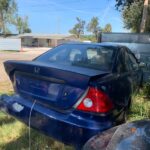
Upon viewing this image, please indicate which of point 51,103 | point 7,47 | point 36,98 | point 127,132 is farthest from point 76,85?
point 7,47

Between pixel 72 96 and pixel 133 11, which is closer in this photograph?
pixel 72 96

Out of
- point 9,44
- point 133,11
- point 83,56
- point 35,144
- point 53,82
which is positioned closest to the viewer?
point 53,82

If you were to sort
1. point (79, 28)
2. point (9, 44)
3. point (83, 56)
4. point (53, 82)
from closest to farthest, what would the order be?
point (53, 82) → point (83, 56) → point (9, 44) → point (79, 28)

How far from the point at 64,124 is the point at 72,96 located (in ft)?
1.13

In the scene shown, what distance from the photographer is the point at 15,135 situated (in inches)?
201

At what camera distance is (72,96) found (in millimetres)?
3859

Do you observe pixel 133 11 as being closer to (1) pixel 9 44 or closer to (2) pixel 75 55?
(2) pixel 75 55

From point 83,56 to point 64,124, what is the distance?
5.09 feet

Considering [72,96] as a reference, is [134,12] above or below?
above

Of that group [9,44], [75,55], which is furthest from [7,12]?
[75,55]

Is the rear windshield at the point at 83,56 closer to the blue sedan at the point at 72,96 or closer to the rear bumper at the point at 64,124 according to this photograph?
the blue sedan at the point at 72,96

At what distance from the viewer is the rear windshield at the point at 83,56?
4751 mm

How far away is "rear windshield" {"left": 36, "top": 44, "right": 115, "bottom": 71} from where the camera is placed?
475 cm

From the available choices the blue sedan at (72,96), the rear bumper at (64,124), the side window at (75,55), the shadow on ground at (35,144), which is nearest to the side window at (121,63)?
the blue sedan at (72,96)
